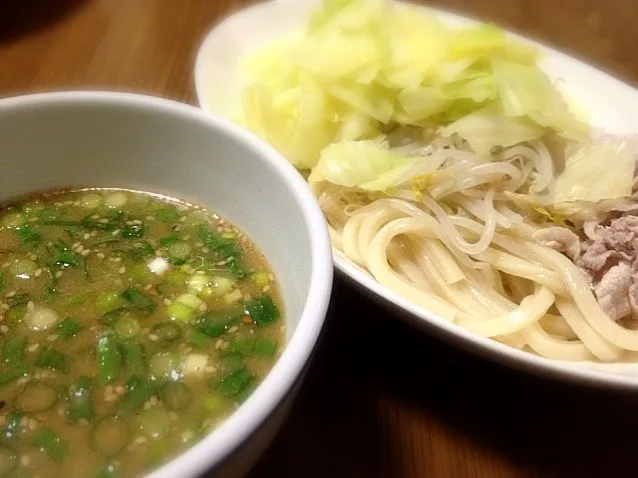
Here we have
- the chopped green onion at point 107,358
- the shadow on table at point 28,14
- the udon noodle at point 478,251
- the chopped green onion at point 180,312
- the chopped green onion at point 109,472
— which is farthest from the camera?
the shadow on table at point 28,14

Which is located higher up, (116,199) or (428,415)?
(116,199)

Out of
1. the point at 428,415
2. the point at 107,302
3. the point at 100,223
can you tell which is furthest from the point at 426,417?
the point at 100,223

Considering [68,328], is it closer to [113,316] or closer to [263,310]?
[113,316]

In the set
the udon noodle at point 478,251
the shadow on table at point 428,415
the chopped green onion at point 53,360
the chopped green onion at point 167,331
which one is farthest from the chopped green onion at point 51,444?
the udon noodle at point 478,251

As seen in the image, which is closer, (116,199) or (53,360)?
(53,360)

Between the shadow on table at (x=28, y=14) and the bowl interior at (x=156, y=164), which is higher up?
the bowl interior at (x=156, y=164)

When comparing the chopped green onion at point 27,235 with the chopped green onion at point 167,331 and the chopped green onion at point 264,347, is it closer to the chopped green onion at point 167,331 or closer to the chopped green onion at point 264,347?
the chopped green onion at point 167,331

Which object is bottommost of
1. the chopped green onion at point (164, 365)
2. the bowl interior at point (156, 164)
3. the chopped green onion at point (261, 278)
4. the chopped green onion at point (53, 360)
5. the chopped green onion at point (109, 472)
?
the chopped green onion at point (109, 472)
